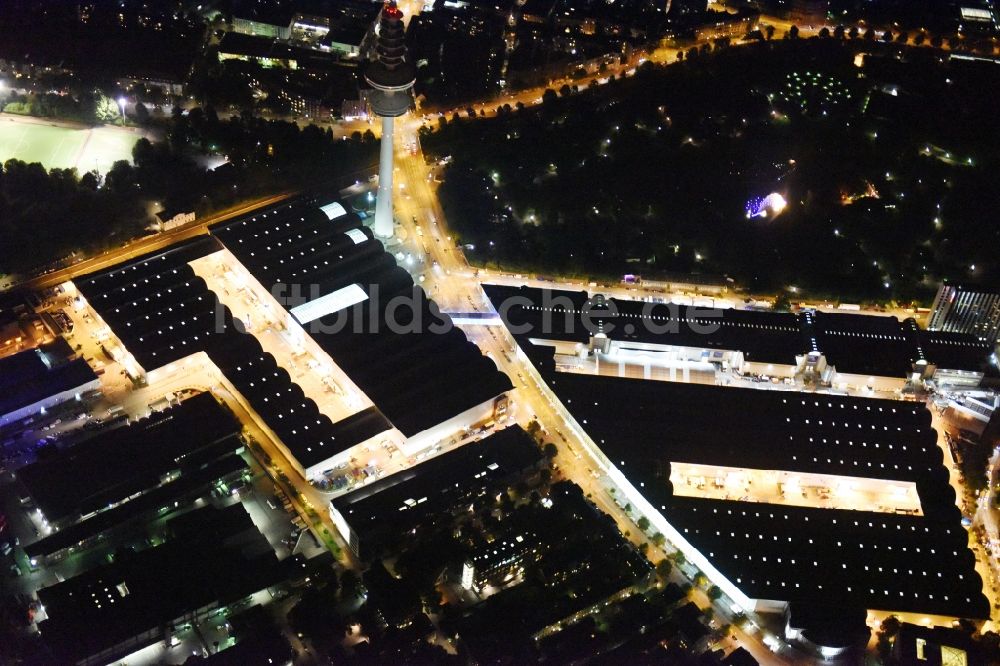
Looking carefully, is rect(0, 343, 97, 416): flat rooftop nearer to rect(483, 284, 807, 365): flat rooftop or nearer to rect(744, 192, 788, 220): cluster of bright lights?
rect(483, 284, 807, 365): flat rooftop

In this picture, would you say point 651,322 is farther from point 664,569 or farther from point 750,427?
point 664,569

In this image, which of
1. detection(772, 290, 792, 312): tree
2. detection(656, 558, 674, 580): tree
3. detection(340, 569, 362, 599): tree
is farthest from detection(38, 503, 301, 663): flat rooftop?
detection(772, 290, 792, 312): tree

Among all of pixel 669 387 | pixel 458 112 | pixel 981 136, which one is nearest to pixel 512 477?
pixel 669 387

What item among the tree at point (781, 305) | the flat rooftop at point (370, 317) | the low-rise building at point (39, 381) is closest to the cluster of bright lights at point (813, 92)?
the tree at point (781, 305)

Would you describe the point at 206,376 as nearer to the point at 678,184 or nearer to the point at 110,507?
the point at 110,507

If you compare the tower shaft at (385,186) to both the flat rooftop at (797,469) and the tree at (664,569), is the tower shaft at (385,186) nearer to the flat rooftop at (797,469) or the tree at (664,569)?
the flat rooftop at (797,469)
